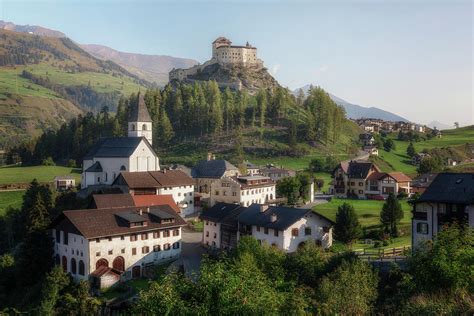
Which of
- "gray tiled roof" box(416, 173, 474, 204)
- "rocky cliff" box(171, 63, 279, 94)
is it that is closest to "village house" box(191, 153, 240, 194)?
"gray tiled roof" box(416, 173, 474, 204)

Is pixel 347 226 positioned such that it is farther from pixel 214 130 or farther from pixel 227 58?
pixel 227 58

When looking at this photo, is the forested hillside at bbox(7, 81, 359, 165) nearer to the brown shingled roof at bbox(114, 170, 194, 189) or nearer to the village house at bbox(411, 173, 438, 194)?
the village house at bbox(411, 173, 438, 194)

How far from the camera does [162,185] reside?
65.1m

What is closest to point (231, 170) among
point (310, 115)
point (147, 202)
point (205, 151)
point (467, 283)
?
point (147, 202)

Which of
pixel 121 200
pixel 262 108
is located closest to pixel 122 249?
pixel 121 200

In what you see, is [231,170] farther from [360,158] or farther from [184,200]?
[360,158]

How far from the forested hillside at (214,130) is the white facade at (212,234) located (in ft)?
170

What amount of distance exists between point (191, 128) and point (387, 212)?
77.9 m

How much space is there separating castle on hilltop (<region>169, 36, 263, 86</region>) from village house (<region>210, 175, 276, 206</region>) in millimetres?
99501

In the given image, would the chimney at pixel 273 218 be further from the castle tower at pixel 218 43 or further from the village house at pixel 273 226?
the castle tower at pixel 218 43

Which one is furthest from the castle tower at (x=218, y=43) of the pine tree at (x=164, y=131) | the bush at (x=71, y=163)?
the bush at (x=71, y=163)

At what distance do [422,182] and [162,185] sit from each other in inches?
1702

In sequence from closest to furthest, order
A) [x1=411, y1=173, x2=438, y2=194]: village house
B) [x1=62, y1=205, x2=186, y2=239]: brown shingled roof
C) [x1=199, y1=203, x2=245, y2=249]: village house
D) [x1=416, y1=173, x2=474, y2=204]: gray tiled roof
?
1. [x1=416, y1=173, x2=474, y2=204]: gray tiled roof
2. [x1=62, y1=205, x2=186, y2=239]: brown shingled roof
3. [x1=199, y1=203, x2=245, y2=249]: village house
4. [x1=411, y1=173, x2=438, y2=194]: village house

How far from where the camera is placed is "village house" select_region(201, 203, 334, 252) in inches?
1715
